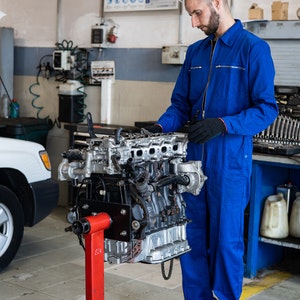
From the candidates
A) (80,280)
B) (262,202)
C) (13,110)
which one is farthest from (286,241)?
(13,110)

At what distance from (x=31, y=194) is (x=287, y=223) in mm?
1893

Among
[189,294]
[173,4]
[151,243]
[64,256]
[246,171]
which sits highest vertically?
[173,4]

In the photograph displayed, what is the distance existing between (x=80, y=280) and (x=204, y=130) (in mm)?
1991

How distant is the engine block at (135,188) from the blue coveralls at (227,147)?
0.32 meters

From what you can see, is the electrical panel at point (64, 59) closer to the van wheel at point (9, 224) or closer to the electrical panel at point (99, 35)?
the electrical panel at point (99, 35)

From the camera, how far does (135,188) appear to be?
2.71m

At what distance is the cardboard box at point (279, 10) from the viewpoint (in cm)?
493

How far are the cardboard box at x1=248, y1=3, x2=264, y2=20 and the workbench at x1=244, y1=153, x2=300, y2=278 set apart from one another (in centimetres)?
122

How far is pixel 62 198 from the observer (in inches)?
271

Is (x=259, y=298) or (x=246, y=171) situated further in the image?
(x=259, y=298)

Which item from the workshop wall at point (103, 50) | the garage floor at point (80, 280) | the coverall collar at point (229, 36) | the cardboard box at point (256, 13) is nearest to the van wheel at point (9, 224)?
the garage floor at point (80, 280)

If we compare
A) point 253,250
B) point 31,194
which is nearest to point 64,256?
point 31,194

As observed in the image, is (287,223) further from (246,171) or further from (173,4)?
(173,4)

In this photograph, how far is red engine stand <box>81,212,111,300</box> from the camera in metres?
2.56
